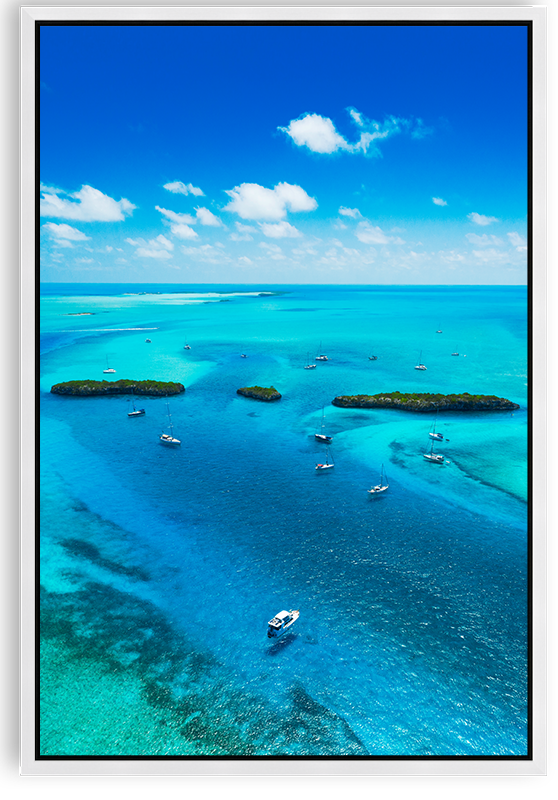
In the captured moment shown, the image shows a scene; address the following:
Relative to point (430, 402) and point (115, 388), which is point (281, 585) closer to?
point (430, 402)

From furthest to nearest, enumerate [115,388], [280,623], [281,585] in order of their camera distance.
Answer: [115,388] → [281,585] → [280,623]

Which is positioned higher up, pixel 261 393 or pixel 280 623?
pixel 261 393

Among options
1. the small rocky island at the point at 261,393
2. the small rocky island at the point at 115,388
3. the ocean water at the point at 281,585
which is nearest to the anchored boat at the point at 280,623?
the ocean water at the point at 281,585

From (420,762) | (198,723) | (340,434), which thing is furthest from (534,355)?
(340,434)

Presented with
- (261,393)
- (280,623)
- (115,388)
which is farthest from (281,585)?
(115,388)

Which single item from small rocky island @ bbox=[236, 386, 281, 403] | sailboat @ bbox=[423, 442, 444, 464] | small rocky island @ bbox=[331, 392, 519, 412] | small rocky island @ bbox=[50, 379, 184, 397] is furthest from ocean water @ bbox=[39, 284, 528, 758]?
small rocky island @ bbox=[50, 379, 184, 397]

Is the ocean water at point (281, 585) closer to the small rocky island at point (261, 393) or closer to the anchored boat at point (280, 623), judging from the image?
the anchored boat at point (280, 623)

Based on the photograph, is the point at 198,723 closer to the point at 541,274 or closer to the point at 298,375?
the point at 541,274
